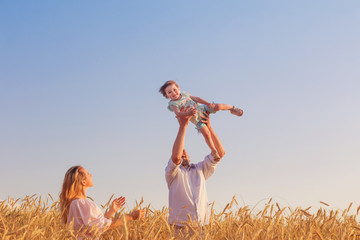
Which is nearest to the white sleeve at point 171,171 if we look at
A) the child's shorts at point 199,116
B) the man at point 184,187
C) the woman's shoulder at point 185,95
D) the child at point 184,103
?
the man at point 184,187

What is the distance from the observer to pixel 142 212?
423 centimetres

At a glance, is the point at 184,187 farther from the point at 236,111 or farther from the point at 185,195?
the point at 236,111

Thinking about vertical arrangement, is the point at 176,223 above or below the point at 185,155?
below

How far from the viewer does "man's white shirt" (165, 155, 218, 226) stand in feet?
14.8

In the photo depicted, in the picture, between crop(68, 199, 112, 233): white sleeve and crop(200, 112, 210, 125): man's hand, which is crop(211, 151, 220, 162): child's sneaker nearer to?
crop(200, 112, 210, 125): man's hand

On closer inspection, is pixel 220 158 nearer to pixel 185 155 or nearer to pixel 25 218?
pixel 185 155

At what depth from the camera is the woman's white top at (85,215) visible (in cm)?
406

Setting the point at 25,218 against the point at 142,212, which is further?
the point at 25,218

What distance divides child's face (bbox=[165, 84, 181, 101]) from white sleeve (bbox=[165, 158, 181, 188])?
1875 mm

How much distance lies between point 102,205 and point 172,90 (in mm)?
1995

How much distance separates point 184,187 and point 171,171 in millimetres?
228

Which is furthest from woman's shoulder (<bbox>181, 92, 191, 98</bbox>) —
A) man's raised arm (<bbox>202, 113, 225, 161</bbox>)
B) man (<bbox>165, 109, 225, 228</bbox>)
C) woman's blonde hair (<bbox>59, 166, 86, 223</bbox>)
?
woman's blonde hair (<bbox>59, 166, 86, 223</bbox>)

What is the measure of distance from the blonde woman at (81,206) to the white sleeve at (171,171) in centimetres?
53

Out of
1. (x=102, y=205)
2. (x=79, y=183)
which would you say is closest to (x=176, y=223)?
(x=79, y=183)
